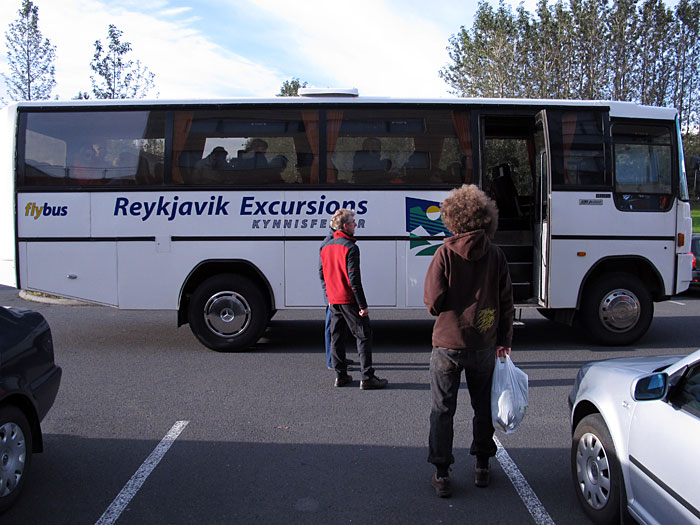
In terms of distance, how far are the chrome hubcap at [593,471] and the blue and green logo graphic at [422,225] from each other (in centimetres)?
431

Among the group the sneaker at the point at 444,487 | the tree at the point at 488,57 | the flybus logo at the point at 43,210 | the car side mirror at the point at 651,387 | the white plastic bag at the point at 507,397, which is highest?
the tree at the point at 488,57

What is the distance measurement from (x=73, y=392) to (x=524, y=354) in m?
5.30

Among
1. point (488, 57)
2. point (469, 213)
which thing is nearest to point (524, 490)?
point (469, 213)

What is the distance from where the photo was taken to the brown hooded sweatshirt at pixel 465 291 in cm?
362

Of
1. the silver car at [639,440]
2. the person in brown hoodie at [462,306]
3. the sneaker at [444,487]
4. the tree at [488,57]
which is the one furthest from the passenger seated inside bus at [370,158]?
the tree at [488,57]

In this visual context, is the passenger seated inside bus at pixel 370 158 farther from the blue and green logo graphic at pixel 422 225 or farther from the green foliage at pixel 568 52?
the green foliage at pixel 568 52

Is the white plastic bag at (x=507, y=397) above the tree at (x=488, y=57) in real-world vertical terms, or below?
below

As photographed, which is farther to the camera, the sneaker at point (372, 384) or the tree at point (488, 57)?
the tree at point (488, 57)

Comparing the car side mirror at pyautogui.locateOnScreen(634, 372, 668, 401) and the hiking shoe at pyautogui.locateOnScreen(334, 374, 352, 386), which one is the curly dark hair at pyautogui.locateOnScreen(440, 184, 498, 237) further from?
the hiking shoe at pyautogui.locateOnScreen(334, 374, 352, 386)

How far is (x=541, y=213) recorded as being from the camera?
26.0 feet

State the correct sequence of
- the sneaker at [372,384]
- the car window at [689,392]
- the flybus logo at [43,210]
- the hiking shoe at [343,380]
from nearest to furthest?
the car window at [689,392], the sneaker at [372,384], the hiking shoe at [343,380], the flybus logo at [43,210]

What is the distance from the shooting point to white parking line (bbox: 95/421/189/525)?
3.53m

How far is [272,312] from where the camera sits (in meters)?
7.93

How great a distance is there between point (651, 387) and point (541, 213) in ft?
17.5
